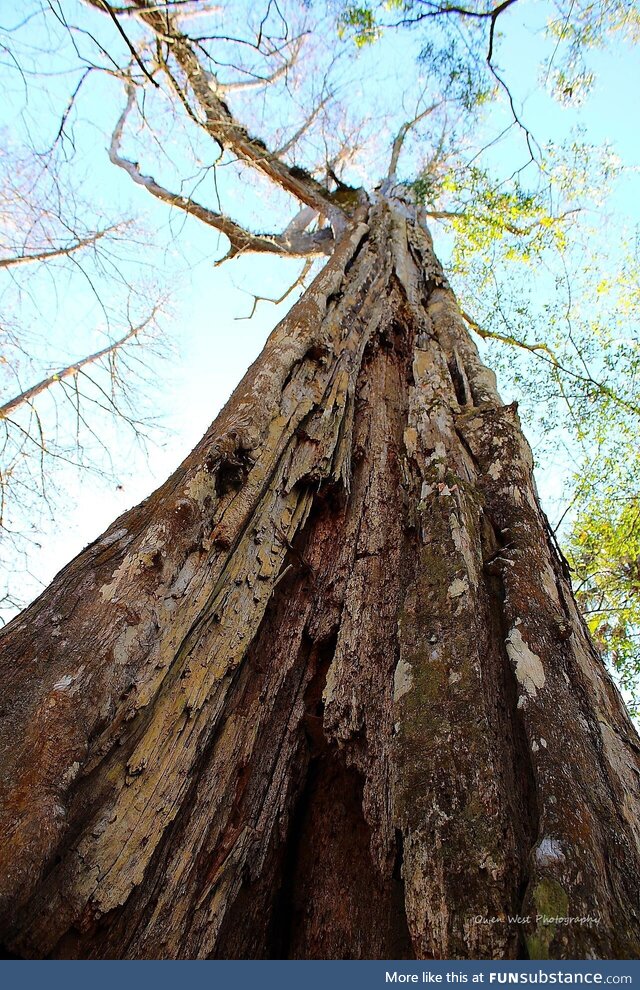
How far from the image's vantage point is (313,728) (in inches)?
78.9

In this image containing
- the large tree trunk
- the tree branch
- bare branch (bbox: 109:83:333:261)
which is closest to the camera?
the large tree trunk

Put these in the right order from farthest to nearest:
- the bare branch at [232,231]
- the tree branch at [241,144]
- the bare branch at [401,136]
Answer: the bare branch at [401,136]
the bare branch at [232,231]
the tree branch at [241,144]

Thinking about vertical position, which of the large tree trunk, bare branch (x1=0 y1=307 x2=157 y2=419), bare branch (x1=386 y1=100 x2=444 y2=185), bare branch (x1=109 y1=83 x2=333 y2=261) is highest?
bare branch (x1=386 y1=100 x2=444 y2=185)

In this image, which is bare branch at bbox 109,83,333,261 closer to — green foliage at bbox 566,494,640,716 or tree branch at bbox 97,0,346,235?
tree branch at bbox 97,0,346,235

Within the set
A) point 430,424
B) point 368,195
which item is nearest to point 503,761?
point 430,424

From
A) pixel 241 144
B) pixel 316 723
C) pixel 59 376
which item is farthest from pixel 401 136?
pixel 316 723

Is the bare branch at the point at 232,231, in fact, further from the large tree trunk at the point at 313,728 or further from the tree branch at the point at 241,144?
the large tree trunk at the point at 313,728

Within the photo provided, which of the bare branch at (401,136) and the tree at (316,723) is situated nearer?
the tree at (316,723)

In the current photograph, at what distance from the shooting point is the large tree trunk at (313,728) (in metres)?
1.30

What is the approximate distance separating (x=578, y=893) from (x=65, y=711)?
4.34 ft

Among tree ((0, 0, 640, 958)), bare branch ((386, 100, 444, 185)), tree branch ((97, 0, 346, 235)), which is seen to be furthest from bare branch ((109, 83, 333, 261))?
tree ((0, 0, 640, 958))

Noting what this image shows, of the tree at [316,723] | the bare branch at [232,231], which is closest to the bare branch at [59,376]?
the bare branch at [232,231]

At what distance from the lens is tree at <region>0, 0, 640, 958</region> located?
1.30 metres

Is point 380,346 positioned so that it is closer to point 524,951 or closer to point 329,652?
point 329,652
